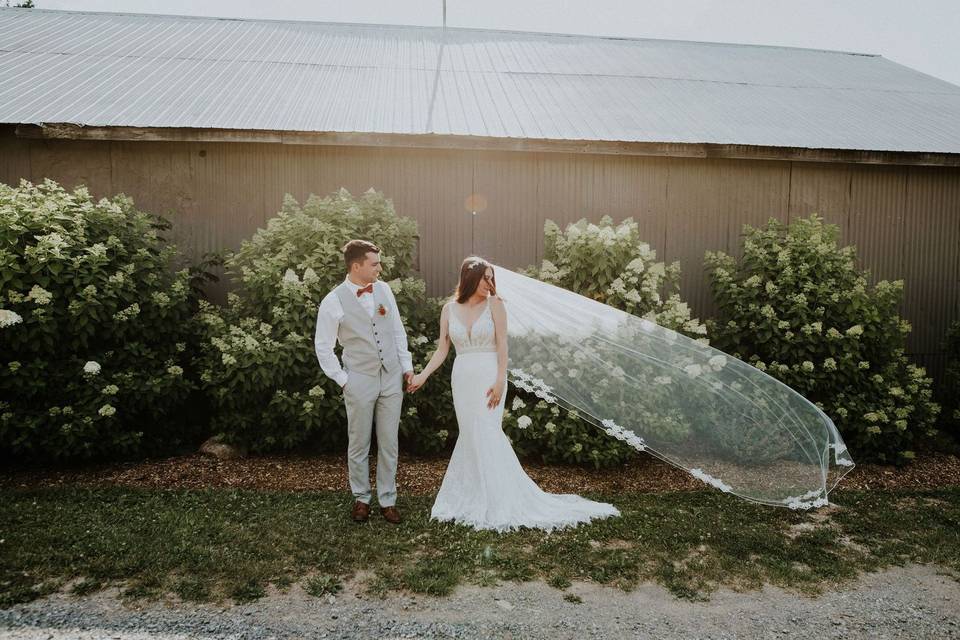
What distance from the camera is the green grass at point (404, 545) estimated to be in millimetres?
4172

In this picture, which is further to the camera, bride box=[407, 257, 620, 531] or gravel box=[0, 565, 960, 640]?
bride box=[407, 257, 620, 531]

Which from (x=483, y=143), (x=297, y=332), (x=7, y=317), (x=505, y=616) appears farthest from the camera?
(x=483, y=143)

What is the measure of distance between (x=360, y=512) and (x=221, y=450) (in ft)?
8.45

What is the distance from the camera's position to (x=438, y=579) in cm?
416

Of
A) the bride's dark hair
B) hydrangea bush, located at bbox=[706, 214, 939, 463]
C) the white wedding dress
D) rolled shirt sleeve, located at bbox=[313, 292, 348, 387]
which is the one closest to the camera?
rolled shirt sleeve, located at bbox=[313, 292, 348, 387]

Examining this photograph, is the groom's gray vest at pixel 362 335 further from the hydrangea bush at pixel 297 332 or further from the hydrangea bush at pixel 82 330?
the hydrangea bush at pixel 82 330

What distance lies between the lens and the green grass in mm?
4172

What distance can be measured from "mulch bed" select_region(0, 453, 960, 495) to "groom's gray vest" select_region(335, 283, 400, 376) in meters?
1.51

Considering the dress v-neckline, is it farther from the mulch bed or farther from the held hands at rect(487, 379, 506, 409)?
the mulch bed

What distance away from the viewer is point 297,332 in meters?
6.69

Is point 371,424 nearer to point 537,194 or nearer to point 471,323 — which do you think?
point 471,323

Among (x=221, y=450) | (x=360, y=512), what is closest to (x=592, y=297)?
(x=360, y=512)

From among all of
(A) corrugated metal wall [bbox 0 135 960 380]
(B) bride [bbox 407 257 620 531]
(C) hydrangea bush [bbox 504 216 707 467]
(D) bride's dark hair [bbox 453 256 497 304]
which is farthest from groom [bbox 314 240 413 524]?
(A) corrugated metal wall [bbox 0 135 960 380]

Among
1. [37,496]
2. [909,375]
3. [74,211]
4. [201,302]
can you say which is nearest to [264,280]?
[201,302]
